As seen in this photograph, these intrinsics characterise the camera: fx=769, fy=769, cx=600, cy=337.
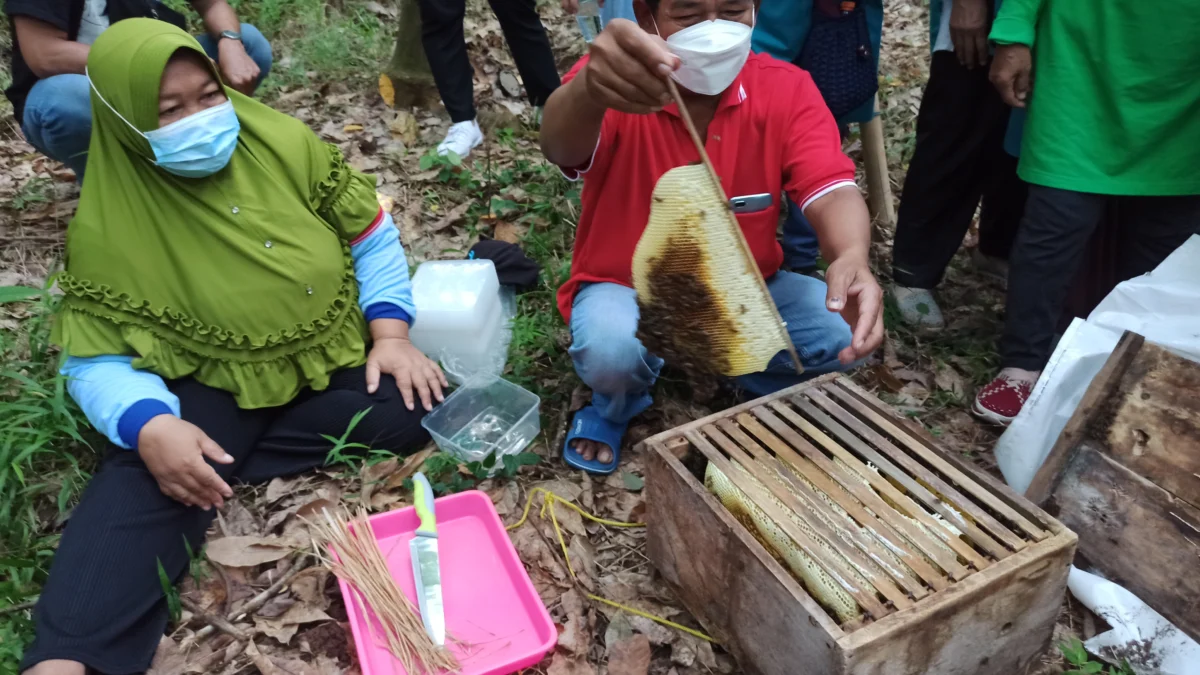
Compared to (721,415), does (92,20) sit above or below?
above

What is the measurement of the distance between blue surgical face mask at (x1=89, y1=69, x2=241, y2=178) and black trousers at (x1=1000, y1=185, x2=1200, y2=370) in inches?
106

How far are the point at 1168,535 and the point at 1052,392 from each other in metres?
0.50

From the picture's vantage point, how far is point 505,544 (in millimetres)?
2344

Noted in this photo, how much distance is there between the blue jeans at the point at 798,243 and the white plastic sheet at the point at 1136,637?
5.50 feet

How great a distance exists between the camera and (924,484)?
6.29 feet

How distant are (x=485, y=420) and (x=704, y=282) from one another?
1359 millimetres

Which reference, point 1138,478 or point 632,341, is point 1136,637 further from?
point 632,341

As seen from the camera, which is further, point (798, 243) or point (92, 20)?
point (798, 243)

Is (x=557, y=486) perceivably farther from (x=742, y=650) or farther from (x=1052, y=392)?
(x=1052, y=392)

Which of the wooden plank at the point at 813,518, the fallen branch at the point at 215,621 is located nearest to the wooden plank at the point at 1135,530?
the wooden plank at the point at 813,518

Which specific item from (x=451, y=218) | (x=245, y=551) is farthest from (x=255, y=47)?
(x=245, y=551)

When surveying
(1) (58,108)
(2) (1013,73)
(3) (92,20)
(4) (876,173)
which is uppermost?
(3) (92,20)

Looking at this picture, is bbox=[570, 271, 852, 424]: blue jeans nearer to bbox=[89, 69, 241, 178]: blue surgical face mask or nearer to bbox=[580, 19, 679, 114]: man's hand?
bbox=[580, 19, 679, 114]: man's hand

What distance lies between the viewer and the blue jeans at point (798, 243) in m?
3.35
